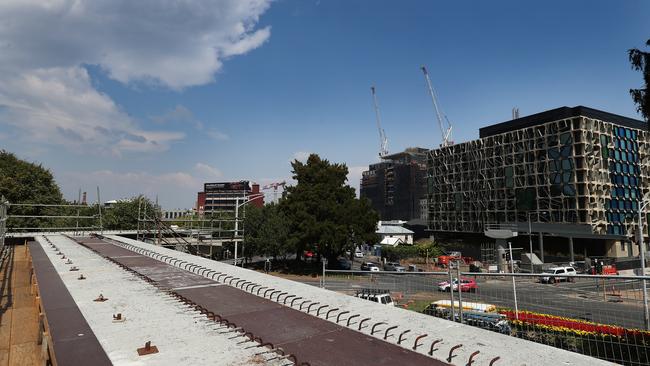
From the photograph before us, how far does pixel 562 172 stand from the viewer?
61.0 metres

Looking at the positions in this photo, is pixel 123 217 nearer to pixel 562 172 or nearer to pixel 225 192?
pixel 562 172

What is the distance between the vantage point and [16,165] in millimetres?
46531

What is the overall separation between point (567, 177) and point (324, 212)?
1682 inches

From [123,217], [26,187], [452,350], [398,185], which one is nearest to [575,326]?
[452,350]

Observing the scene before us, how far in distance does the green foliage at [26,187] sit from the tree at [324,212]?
27410mm

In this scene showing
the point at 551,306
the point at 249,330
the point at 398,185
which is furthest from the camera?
the point at 398,185

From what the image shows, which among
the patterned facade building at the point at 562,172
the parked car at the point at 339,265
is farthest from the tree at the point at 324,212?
the patterned facade building at the point at 562,172

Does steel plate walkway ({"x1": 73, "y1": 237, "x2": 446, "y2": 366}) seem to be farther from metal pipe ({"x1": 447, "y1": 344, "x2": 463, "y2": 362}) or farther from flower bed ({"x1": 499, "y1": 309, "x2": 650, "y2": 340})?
flower bed ({"x1": 499, "y1": 309, "x2": 650, "y2": 340})

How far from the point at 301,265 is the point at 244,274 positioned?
37.6 meters

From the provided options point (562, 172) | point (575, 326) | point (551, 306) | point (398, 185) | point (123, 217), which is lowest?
point (575, 326)

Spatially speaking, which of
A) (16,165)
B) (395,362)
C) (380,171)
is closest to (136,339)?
(395,362)

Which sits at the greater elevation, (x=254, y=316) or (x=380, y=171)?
(x=380, y=171)

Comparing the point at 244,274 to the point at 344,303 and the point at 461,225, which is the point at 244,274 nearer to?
the point at 344,303

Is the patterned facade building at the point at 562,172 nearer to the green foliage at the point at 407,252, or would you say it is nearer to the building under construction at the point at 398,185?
the green foliage at the point at 407,252
